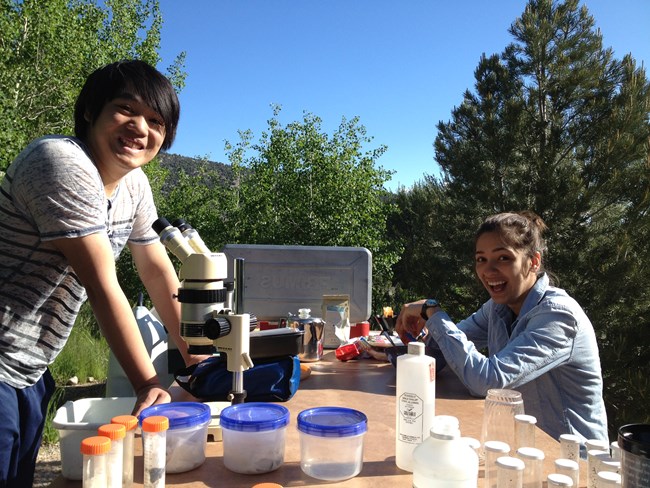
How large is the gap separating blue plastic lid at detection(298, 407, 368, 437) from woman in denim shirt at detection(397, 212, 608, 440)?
738mm

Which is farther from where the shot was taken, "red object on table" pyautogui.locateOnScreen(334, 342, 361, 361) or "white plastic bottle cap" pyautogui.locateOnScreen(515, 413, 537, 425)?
"red object on table" pyautogui.locateOnScreen(334, 342, 361, 361)

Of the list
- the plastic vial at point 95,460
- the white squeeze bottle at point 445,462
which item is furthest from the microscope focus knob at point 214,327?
the white squeeze bottle at point 445,462

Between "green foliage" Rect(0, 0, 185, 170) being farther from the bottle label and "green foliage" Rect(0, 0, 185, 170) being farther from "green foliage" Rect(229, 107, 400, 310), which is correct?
the bottle label

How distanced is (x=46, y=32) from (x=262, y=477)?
413 inches

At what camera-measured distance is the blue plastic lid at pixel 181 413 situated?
1064mm

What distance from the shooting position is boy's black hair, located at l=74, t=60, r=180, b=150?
151 centimetres

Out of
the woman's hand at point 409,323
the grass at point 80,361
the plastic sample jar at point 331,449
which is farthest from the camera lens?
the grass at point 80,361

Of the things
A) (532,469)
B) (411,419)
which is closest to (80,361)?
(411,419)

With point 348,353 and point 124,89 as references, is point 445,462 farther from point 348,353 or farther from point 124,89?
point 348,353

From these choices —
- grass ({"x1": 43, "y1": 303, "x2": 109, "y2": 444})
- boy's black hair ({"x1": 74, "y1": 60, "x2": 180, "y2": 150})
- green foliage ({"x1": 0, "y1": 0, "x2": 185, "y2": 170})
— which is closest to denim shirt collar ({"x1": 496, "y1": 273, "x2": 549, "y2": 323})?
boy's black hair ({"x1": 74, "y1": 60, "x2": 180, "y2": 150})

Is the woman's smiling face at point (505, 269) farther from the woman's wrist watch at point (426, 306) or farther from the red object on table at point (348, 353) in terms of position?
the red object on table at point (348, 353)

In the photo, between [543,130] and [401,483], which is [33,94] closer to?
[543,130]

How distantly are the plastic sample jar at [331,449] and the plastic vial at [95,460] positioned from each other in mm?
385

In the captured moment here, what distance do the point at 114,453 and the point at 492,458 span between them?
0.69 m
